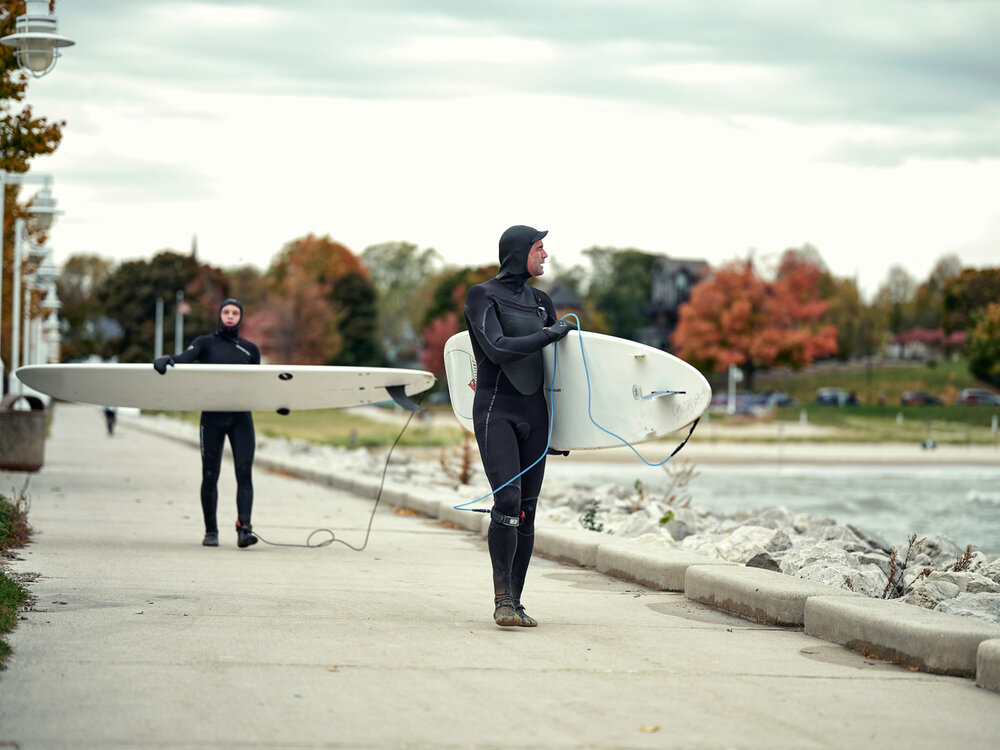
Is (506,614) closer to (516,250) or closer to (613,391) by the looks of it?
(613,391)

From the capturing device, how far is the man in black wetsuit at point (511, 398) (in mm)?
6953

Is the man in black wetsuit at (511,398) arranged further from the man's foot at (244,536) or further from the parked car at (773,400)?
the parked car at (773,400)

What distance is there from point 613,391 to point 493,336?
1.16 metres

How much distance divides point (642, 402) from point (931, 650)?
2275 millimetres

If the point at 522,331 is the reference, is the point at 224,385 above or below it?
below

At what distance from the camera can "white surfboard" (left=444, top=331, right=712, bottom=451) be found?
765cm

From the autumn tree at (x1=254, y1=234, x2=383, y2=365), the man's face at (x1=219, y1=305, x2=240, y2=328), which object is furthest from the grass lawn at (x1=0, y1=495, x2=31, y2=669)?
the autumn tree at (x1=254, y1=234, x2=383, y2=365)

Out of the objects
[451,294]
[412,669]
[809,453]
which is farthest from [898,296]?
[412,669]

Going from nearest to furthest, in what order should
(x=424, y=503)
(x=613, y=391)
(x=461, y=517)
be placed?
(x=613, y=391) → (x=461, y=517) → (x=424, y=503)

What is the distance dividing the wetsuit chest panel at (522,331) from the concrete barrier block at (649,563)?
7.43 ft

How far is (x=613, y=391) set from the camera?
7.82 m

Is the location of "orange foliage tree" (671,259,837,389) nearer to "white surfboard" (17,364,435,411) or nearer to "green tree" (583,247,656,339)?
"green tree" (583,247,656,339)

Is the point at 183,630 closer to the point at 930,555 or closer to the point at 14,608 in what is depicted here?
A: the point at 14,608

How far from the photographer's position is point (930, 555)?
13.9 m
